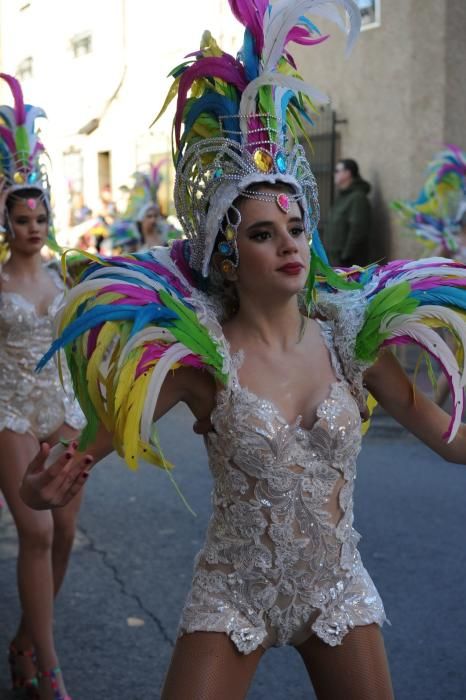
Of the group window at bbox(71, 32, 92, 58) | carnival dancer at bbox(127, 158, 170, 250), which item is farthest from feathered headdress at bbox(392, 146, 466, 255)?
window at bbox(71, 32, 92, 58)

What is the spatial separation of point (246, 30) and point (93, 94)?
2096cm

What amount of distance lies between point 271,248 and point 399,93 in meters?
9.79

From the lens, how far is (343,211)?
1195 centimetres

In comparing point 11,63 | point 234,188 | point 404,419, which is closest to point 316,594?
point 404,419

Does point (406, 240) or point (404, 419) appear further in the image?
point (406, 240)

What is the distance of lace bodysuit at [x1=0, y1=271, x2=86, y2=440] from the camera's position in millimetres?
4309

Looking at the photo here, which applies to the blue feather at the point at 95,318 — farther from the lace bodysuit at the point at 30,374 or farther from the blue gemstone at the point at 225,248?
the lace bodysuit at the point at 30,374

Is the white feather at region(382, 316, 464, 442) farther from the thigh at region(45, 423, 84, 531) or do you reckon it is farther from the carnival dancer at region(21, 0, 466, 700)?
the thigh at region(45, 423, 84, 531)

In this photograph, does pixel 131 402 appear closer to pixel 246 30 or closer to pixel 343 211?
pixel 246 30

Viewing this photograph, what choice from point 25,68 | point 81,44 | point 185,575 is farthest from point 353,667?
point 25,68

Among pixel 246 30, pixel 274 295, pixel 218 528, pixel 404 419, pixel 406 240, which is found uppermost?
pixel 246 30

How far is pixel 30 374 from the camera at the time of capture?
4.41m

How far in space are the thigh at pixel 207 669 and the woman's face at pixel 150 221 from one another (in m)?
7.56

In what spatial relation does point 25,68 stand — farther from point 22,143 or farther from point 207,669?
point 207,669
